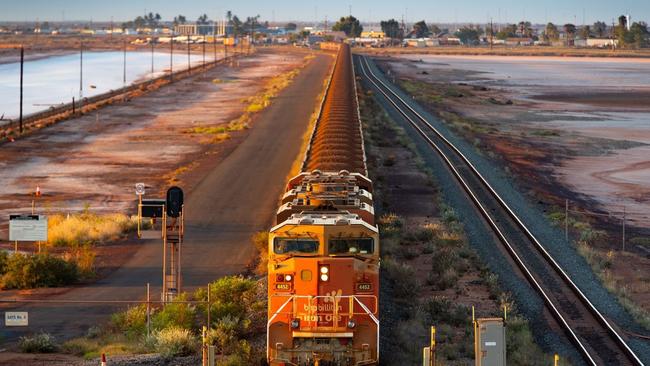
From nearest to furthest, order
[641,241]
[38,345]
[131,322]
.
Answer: [38,345] < [131,322] < [641,241]

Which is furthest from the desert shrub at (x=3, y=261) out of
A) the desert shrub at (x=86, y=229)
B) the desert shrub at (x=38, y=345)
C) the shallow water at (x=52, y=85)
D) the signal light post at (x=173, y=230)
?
the shallow water at (x=52, y=85)

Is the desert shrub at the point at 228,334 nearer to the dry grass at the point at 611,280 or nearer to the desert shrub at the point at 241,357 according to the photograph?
the desert shrub at the point at 241,357

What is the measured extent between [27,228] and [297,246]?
11.6m

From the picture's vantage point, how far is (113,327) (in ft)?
79.4

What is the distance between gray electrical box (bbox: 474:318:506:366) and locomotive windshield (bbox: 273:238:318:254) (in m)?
3.63

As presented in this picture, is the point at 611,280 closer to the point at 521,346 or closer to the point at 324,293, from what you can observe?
the point at 521,346

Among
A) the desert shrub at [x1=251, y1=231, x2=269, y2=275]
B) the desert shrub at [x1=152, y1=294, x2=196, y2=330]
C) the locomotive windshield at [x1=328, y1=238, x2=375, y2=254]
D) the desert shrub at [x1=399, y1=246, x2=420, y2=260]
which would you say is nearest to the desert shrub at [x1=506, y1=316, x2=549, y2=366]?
the locomotive windshield at [x1=328, y1=238, x2=375, y2=254]

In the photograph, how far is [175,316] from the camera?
23.4m

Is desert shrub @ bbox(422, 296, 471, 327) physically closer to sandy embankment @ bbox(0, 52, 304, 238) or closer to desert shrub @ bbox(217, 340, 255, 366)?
desert shrub @ bbox(217, 340, 255, 366)

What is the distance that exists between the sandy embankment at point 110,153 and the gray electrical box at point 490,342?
24.4 metres

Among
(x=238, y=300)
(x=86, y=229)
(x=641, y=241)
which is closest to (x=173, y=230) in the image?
(x=238, y=300)

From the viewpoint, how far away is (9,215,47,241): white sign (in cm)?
2780

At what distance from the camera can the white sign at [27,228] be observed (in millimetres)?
27797

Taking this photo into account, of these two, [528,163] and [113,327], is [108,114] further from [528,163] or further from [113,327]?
[113,327]
